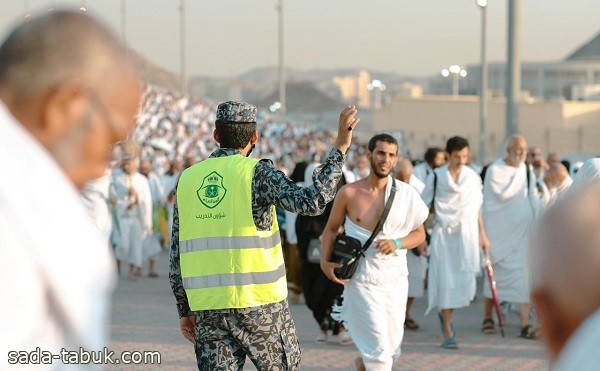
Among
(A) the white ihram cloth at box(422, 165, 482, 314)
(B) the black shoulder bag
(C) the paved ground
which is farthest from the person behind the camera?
(A) the white ihram cloth at box(422, 165, 482, 314)

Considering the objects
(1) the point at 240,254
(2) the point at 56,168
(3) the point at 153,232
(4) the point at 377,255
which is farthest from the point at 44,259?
(3) the point at 153,232

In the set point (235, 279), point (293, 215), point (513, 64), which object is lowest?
point (293, 215)

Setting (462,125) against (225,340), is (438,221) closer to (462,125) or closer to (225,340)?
(225,340)

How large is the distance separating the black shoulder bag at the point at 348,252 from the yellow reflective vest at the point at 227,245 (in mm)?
2602

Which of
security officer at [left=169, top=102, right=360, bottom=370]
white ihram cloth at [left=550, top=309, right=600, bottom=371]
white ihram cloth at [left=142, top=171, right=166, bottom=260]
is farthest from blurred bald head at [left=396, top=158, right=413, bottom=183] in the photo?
white ihram cloth at [left=550, top=309, right=600, bottom=371]

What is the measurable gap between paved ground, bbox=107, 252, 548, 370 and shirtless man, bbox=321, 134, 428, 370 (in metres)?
1.97

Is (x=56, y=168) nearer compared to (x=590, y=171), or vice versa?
Answer: (x=56, y=168)

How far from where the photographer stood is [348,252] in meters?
8.69

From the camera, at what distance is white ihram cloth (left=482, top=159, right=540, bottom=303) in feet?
43.7

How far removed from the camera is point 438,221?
511 inches

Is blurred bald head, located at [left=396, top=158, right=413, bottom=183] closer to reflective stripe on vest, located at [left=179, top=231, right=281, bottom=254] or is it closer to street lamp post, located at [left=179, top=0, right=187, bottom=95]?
reflective stripe on vest, located at [left=179, top=231, right=281, bottom=254]

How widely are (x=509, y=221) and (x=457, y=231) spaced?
2.90 ft

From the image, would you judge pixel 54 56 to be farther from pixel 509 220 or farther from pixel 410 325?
pixel 509 220

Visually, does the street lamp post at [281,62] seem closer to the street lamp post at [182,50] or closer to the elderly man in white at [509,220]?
the street lamp post at [182,50]
